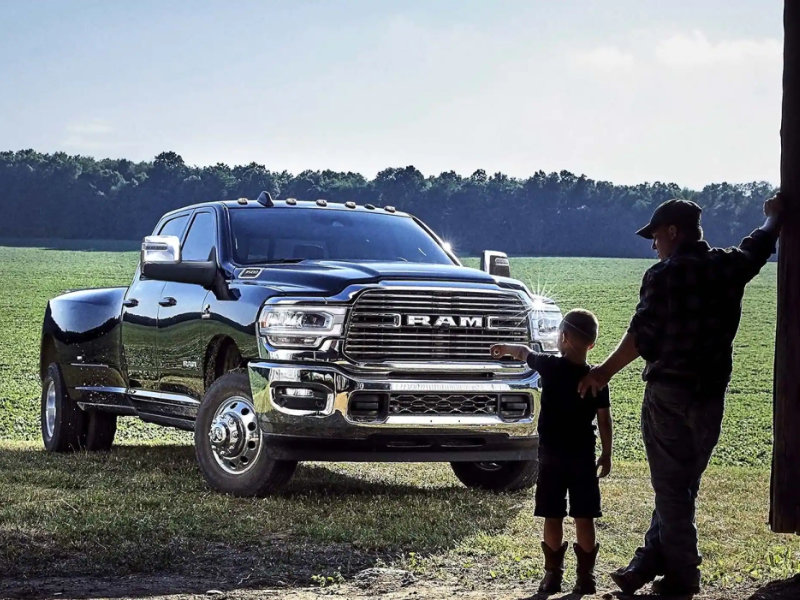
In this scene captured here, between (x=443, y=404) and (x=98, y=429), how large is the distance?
16.7 ft

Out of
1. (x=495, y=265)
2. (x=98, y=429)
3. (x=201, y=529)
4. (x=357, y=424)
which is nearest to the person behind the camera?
(x=201, y=529)

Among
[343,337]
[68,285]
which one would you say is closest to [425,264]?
[343,337]

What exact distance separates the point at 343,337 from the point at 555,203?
7642 cm

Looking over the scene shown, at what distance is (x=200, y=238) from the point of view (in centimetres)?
1086

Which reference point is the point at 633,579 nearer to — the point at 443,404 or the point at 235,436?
the point at 443,404

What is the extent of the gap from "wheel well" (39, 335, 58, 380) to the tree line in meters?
63.4

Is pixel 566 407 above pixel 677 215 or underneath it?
underneath

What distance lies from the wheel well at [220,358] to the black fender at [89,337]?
6.23ft

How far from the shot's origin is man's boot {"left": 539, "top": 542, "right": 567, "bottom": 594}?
21.5 feet

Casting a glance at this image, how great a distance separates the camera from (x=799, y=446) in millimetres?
6574

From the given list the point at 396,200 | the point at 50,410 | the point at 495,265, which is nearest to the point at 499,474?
the point at 495,265

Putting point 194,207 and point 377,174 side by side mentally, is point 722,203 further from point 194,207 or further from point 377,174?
point 194,207

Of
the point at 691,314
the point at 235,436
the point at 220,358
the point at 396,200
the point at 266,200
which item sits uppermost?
the point at 396,200

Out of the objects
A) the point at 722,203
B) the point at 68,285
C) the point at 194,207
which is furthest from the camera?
the point at 722,203
